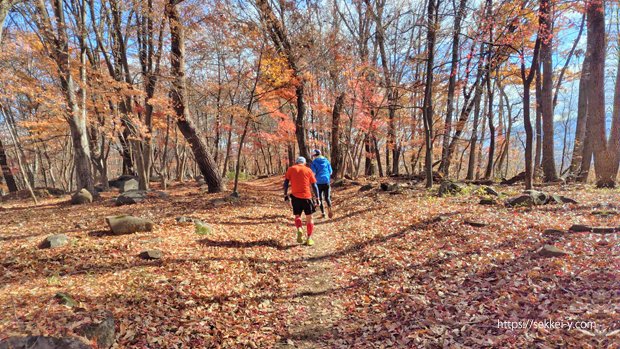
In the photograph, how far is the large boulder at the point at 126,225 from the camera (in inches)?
260

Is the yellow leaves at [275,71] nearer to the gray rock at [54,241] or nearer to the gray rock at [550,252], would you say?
the gray rock at [54,241]

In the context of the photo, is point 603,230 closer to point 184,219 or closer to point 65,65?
point 184,219

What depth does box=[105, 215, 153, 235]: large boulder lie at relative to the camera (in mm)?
6594

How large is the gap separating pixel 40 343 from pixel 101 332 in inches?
22.6

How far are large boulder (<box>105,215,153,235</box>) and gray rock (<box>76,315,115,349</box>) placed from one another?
3709mm

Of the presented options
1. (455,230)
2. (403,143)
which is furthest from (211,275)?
(403,143)

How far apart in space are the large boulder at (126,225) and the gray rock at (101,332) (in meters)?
3.71

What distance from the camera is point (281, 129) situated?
23719 mm

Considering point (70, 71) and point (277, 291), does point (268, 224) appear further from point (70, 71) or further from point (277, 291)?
point (70, 71)

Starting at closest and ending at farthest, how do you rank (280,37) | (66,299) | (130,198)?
(66,299), (130,198), (280,37)

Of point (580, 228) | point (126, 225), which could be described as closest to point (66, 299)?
point (126, 225)

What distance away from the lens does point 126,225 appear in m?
6.68

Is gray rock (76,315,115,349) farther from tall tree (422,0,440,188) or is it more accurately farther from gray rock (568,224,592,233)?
tall tree (422,0,440,188)

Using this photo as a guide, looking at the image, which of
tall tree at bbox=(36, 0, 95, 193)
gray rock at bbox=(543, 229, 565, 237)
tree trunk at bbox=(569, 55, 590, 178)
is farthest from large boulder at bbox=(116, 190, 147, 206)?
tree trunk at bbox=(569, 55, 590, 178)
